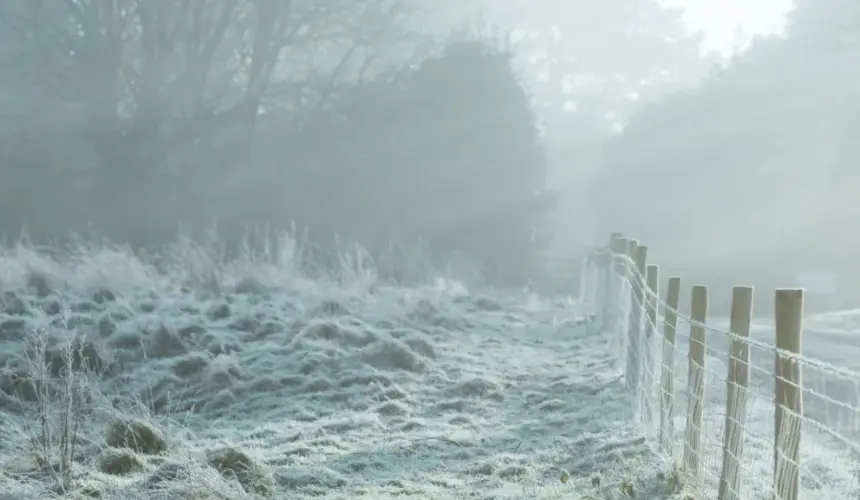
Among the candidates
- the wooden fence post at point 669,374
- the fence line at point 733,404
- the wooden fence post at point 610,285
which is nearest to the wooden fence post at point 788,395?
the fence line at point 733,404

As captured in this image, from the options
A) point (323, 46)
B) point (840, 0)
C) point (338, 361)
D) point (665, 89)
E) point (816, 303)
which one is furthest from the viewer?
point (665, 89)

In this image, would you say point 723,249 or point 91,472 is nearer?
point 91,472

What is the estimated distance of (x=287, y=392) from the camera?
9.88 meters

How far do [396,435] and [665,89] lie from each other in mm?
46612

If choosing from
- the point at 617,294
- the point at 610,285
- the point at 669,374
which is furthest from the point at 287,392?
the point at 610,285

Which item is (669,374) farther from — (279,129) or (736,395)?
(279,129)

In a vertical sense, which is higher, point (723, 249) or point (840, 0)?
point (840, 0)

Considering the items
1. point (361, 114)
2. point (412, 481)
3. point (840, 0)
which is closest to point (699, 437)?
point (412, 481)

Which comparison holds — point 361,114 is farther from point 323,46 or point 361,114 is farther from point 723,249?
point 723,249

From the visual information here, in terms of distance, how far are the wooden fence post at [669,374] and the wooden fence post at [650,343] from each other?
0.45 metres

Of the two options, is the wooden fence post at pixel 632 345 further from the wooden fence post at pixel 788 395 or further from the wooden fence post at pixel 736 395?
the wooden fence post at pixel 788 395

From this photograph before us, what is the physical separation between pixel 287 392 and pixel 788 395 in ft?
19.8

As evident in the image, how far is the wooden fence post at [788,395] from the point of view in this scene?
438 centimetres

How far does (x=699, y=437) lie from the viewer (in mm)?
5984
